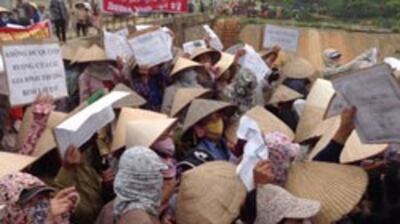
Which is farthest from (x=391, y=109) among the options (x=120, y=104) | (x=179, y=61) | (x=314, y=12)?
(x=314, y=12)

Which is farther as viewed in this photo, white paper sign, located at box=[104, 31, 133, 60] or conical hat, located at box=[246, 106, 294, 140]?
white paper sign, located at box=[104, 31, 133, 60]

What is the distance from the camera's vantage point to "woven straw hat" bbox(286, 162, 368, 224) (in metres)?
3.60

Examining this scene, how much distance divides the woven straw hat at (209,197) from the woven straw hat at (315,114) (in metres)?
1.10

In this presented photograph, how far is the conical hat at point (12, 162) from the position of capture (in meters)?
3.48

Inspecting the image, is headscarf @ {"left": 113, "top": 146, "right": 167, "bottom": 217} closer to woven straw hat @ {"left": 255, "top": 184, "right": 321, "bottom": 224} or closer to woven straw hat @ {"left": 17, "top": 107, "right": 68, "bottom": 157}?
woven straw hat @ {"left": 255, "top": 184, "right": 321, "bottom": 224}

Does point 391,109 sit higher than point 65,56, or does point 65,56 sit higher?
point 391,109

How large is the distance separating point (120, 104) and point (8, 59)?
0.76 metres

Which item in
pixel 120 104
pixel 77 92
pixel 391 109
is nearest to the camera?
pixel 391 109

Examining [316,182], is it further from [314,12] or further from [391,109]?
[314,12]

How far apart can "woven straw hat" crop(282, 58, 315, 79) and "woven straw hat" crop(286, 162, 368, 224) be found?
3.69 meters

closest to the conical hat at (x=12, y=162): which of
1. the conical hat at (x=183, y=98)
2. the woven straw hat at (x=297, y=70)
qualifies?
the conical hat at (x=183, y=98)

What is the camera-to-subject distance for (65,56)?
7.69 meters

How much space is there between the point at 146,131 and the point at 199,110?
85cm

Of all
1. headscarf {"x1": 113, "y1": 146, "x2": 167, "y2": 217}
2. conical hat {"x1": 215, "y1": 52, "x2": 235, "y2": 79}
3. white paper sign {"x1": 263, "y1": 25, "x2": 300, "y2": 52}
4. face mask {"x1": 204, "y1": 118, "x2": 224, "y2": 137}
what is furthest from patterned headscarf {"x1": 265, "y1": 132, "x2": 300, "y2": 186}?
white paper sign {"x1": 263, "y1": 25, "x2": 300, "y2": 52}
